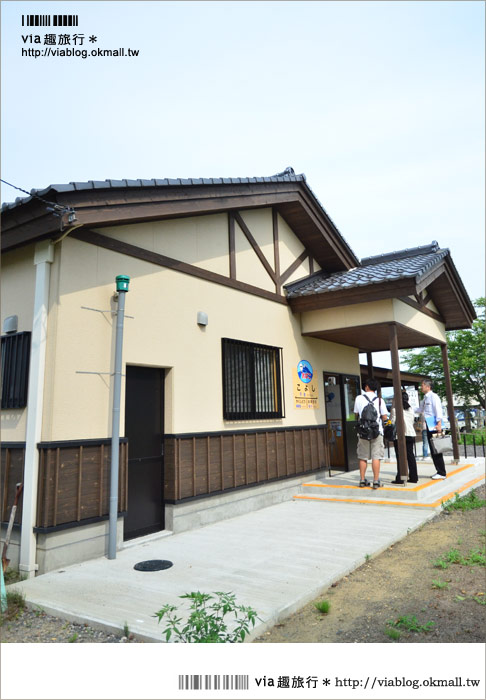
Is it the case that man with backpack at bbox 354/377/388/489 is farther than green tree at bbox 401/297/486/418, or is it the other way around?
green tree at bbox 401/297/486/418

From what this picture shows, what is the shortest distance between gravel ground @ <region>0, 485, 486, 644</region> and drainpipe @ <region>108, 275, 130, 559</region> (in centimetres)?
135

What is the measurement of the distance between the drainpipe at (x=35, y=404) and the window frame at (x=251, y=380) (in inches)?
117

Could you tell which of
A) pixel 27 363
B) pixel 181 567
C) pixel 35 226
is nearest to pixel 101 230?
pixel 35 226

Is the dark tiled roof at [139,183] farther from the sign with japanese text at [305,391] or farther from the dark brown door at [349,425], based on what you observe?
the dark brown door at [349,425]

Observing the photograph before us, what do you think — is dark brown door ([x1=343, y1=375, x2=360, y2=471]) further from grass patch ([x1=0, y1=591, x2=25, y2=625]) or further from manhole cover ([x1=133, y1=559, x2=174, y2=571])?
grass patch ([x1=0, y1=591, x2=25, y2=625])

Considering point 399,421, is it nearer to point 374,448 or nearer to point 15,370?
point 374,448

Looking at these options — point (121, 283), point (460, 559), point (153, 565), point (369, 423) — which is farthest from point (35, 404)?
point (369, 423)

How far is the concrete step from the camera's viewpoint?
735cm

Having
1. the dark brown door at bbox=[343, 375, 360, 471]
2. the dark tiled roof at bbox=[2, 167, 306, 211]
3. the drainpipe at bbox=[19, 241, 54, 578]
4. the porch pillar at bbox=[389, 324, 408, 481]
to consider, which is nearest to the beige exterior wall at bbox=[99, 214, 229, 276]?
the dark tiled roof at bbox=[2, 167, 306, 211]

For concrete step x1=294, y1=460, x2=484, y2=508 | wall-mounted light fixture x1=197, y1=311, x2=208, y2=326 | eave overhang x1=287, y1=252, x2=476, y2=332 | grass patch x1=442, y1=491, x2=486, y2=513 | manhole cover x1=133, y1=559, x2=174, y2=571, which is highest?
eave overhang x1=287, y1=252, x2=476, y2=332

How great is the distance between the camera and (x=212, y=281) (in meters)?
7.18

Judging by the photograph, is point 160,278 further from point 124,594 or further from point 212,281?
point 124,594

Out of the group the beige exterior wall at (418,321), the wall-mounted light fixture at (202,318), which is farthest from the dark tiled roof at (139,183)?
the beige exterior wall at (418,321)

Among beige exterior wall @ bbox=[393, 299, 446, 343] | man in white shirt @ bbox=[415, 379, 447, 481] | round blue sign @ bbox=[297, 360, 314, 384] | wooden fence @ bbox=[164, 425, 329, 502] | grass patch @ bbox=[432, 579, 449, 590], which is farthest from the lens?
round blue sign @ bbox=[297, 360, 314, 384]
